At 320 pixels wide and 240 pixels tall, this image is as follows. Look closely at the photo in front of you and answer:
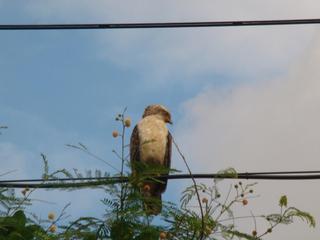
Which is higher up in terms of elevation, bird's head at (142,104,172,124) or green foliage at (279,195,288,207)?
bird's head at (142,104,172,124)

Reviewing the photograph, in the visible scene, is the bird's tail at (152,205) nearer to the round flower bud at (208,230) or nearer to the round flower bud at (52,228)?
the round flower bud at (208,230)

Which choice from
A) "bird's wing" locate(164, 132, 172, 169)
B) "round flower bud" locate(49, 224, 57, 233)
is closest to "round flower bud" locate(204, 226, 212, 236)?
"round flower bud" locate(49, 224, 57, 233)

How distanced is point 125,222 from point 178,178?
164 centimetres

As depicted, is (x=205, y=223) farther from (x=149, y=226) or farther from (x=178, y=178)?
(x=178, y=178)

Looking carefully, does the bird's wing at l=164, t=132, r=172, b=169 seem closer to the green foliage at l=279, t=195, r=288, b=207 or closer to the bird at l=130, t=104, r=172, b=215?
the bird at l=130, t=104, r=172, b=215

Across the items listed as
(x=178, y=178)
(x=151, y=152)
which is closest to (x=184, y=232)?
(x=178, y=178)

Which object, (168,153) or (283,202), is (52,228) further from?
(168,153)

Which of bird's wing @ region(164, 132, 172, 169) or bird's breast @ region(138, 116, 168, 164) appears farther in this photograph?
bird's wing @ region(164, 132, 172, 169)

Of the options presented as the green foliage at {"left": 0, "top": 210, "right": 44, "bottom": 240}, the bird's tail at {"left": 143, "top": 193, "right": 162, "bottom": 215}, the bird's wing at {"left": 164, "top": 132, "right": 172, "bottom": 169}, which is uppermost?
the bird's wing at {"left": 164, "top": 132, "right": 172, "bottom": 169}

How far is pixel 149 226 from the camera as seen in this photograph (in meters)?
3.02

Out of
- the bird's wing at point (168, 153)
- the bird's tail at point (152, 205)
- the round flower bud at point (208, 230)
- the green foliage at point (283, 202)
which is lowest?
the round flower bud at point (208, 230)

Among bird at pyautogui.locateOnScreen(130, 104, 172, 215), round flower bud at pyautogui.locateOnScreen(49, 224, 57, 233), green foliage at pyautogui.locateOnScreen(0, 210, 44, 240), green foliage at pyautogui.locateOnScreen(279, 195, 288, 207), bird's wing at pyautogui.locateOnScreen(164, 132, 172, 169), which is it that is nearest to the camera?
green foliage at pyautogui.locateOnScreen(0, 210, 44, 240)

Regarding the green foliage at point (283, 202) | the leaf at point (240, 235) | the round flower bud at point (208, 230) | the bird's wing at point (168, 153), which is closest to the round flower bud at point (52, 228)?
the round flower bud at point (208, 230)

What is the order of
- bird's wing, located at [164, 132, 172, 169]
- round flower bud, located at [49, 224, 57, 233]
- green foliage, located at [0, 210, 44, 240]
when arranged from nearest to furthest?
green foliage, located at [0, 210, 44, 240] → round flower bud, located at [49, 224, 57, 233] → bird's wing, located at [164, 132, 172, 169]
